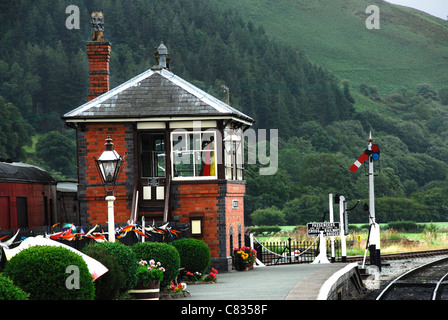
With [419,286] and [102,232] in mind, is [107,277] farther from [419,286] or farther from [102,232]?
[419,286]

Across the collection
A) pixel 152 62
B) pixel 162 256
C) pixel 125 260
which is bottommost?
pixel 162 256

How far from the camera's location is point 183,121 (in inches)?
901

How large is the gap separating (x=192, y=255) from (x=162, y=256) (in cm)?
370

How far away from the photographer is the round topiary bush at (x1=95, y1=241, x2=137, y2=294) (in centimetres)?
1302

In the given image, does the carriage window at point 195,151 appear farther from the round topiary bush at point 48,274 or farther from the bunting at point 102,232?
the round topiary bush at point 48,274

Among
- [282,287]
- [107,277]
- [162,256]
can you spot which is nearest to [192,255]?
[162,256]

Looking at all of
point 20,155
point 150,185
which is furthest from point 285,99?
point 150,185

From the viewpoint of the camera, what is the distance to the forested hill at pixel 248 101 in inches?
4296

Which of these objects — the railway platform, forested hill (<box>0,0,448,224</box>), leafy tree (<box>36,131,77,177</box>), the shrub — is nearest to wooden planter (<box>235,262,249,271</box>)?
the railway platform

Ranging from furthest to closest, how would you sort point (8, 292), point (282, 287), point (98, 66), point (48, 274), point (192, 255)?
point (98, 66) < point (192, 255) < point (282, 287) < point (48, 274) < point (8, 292)

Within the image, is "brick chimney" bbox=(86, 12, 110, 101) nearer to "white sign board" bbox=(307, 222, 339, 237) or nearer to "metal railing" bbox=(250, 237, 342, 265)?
"metal railing" bbox=(250, 237, 342, 265)

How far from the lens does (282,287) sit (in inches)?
642

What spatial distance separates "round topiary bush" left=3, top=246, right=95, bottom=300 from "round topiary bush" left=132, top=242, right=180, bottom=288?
5.22m
